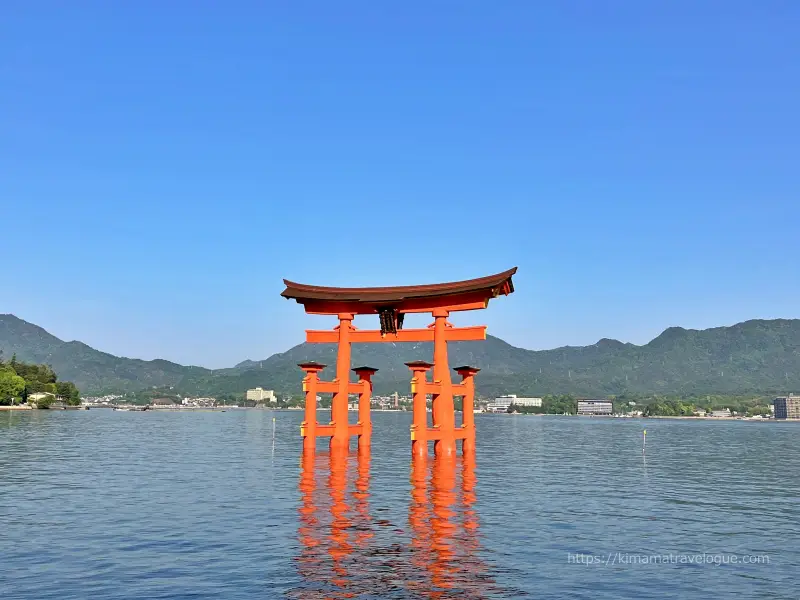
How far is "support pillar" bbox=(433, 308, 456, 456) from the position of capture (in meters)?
39.0

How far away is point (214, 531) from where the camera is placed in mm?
18922

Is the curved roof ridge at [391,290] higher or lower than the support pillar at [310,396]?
higher

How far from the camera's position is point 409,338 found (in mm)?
43969

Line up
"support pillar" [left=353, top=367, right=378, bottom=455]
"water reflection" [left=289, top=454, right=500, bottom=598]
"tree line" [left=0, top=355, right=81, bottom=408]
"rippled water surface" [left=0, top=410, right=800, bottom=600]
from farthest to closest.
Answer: "tree line" [left=0, top=355, right=81, bottom=408] → "support pillar" [left=353, top=367, right=378, bottom=455] → "rippled water surface" [left=0, top=410, right=800, bottom=600] → "water reflection" [left=289, top=454, right=500, bottom=598]

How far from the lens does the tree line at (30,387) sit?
13138cm

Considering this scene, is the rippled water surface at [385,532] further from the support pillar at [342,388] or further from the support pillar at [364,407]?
the support pillar at [364,407]

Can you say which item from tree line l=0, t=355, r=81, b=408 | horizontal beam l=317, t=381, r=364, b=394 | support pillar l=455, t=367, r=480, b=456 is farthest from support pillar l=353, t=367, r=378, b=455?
tree line l=0, t=355, r=81, b=408

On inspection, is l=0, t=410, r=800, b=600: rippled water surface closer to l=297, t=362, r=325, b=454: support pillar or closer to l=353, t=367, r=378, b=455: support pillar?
l=297, t=362, r=325, b=454: support pillar

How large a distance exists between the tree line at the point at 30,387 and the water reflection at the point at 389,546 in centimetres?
12477

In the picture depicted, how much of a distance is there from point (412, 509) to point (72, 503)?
12.2m

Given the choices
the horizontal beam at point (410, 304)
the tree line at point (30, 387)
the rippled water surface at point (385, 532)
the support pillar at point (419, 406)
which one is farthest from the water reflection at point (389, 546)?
the tree line at point (30, 387)

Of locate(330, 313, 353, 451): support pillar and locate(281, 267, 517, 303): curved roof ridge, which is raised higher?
locate(281, 267, 517, 303): curved roof ridge

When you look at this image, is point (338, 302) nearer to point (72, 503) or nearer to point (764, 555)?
point (72, 503)

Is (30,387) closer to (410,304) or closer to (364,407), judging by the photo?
(364,407)
